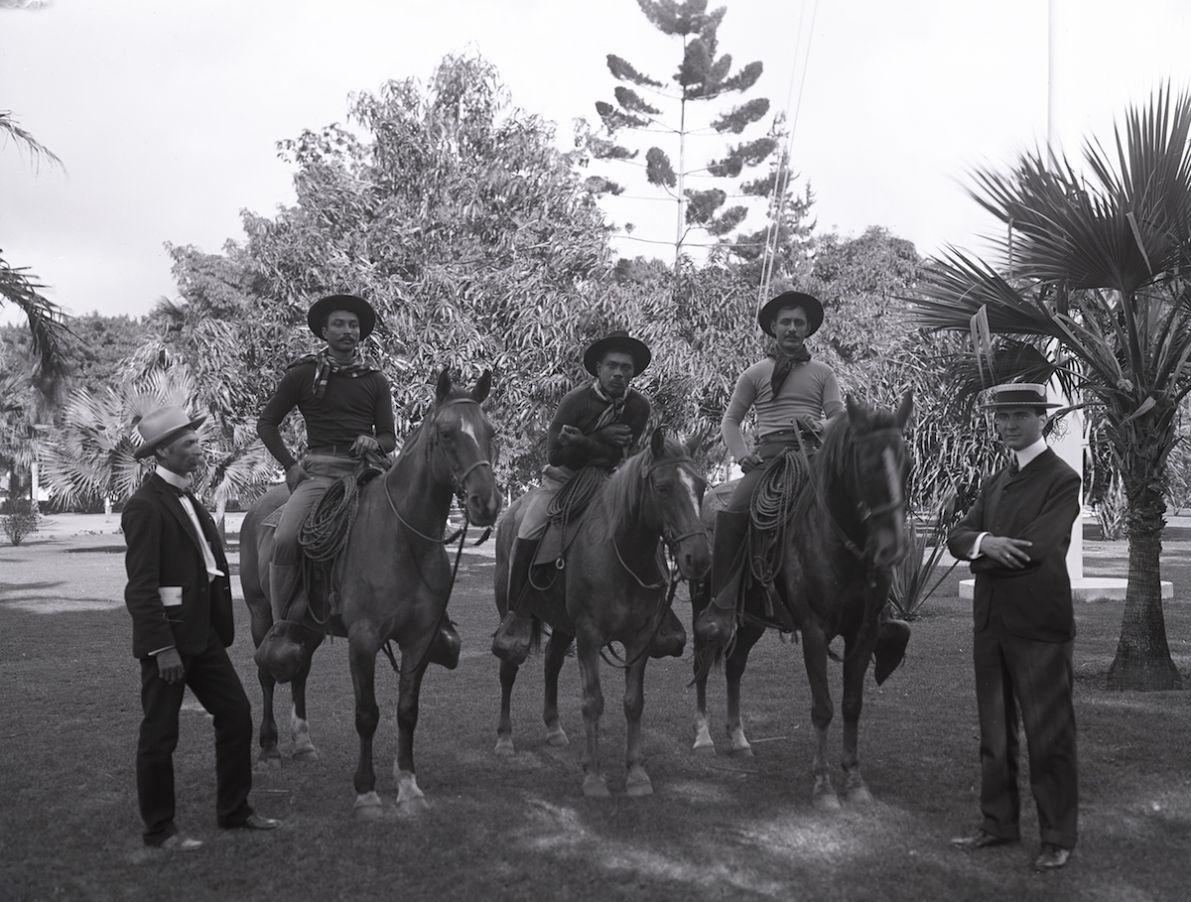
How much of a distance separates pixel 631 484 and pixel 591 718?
1535mm

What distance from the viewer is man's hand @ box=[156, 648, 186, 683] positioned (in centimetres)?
557

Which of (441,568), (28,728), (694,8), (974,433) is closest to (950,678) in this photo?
(441,568)

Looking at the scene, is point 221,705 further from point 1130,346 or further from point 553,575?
point 1130,346

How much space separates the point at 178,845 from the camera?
5.78 m

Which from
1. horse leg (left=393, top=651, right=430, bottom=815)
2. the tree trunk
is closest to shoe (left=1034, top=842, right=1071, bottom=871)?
horse leg (left=393, top=651, right=430, bottom=815)

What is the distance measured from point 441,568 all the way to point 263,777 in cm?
210

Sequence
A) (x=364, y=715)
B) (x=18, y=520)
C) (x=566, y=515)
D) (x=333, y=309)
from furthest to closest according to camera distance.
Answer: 1. (x=18, y=520)
2. (x=566, y=515)
3. (x=333, y=309)
4. (x=364, y=715)

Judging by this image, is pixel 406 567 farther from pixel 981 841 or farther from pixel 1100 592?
pixel 1100 592

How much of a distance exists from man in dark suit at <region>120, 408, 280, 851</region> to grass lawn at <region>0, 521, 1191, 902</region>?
0.92ft

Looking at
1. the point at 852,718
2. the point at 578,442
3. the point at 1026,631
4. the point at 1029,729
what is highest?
the point at 578,442

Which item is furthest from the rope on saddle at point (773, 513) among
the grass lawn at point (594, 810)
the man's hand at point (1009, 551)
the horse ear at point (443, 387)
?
the horse ear at point (443, 387)

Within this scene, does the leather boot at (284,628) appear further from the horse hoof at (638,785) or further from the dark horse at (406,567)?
the horse hoof at (638,785)

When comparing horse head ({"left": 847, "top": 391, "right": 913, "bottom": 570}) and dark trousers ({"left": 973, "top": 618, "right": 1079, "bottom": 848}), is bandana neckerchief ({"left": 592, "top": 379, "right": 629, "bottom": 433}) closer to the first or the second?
horse head ({"left": 847, "top": 391, "right": 913, "bottom": 570})

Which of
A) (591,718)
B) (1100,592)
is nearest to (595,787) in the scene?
(591,718)
